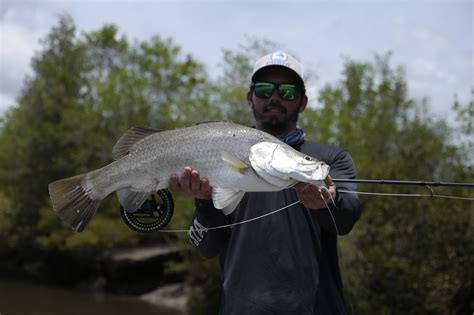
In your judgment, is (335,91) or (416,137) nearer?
(416,137)

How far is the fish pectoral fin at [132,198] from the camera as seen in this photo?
350 centimetres

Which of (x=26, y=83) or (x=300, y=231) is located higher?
(x=26, y=83)

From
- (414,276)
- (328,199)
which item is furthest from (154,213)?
(414,276)

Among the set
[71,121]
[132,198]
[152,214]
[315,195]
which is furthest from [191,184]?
[71,121]

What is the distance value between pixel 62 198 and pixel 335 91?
25.1 m

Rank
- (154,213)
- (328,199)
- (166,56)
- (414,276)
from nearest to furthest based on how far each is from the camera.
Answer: (328,199), (154,213), (414,276), (166,56)

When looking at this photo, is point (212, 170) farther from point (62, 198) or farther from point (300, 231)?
point (62, 198)

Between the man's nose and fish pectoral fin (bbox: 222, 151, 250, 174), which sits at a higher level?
the man's nose

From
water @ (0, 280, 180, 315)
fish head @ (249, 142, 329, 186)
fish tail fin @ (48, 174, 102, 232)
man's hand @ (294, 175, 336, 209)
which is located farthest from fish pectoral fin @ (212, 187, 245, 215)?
water @ (0, 280, 180, 315)

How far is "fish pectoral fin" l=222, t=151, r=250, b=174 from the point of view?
10.4 ft

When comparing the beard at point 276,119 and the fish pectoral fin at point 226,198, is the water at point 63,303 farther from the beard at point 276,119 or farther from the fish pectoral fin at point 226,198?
the fish pectoral fin at point 226,198

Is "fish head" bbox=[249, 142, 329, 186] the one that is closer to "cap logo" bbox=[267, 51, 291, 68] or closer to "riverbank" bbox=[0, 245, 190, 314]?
"cap logo" bbox=[267, 51, 291, 68]

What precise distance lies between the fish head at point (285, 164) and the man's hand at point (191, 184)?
1.15ft

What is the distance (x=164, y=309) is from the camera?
19.4 meters
